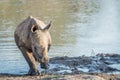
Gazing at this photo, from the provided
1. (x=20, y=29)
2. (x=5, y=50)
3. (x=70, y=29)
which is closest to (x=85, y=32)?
(x=70, y=29)

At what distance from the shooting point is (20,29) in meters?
14.4

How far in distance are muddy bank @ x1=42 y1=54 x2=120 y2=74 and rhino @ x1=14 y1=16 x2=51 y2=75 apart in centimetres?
93

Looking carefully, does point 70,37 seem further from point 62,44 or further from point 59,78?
point 59,78

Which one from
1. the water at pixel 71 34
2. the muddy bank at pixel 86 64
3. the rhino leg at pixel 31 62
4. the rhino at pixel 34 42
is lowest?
the water at pixel 71 34

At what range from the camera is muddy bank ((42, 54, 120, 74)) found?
15.3m

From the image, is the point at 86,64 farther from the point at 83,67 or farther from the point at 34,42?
the point at 34,42

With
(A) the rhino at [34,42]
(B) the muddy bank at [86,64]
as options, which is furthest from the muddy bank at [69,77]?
(B) the muddy bank at [86,64]

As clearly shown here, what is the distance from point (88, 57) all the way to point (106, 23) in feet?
35.5

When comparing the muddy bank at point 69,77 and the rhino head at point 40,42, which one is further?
the rhino head at point 40,42

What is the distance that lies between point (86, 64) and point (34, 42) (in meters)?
3.51

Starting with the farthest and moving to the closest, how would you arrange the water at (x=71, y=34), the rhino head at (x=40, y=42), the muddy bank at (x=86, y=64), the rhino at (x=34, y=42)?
the water at (x=71, y=34) → the muddy bank at (x=86, y=64) → the rhino at (x=34, y=42) → the rhino head at (x=40, y=42)

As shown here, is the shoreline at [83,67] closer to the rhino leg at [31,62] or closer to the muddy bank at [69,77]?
the muddy bank at [69,77]

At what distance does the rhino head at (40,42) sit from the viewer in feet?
41.7

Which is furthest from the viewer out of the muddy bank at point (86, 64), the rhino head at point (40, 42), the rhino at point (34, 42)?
the muddy bank at point (86, 64)
